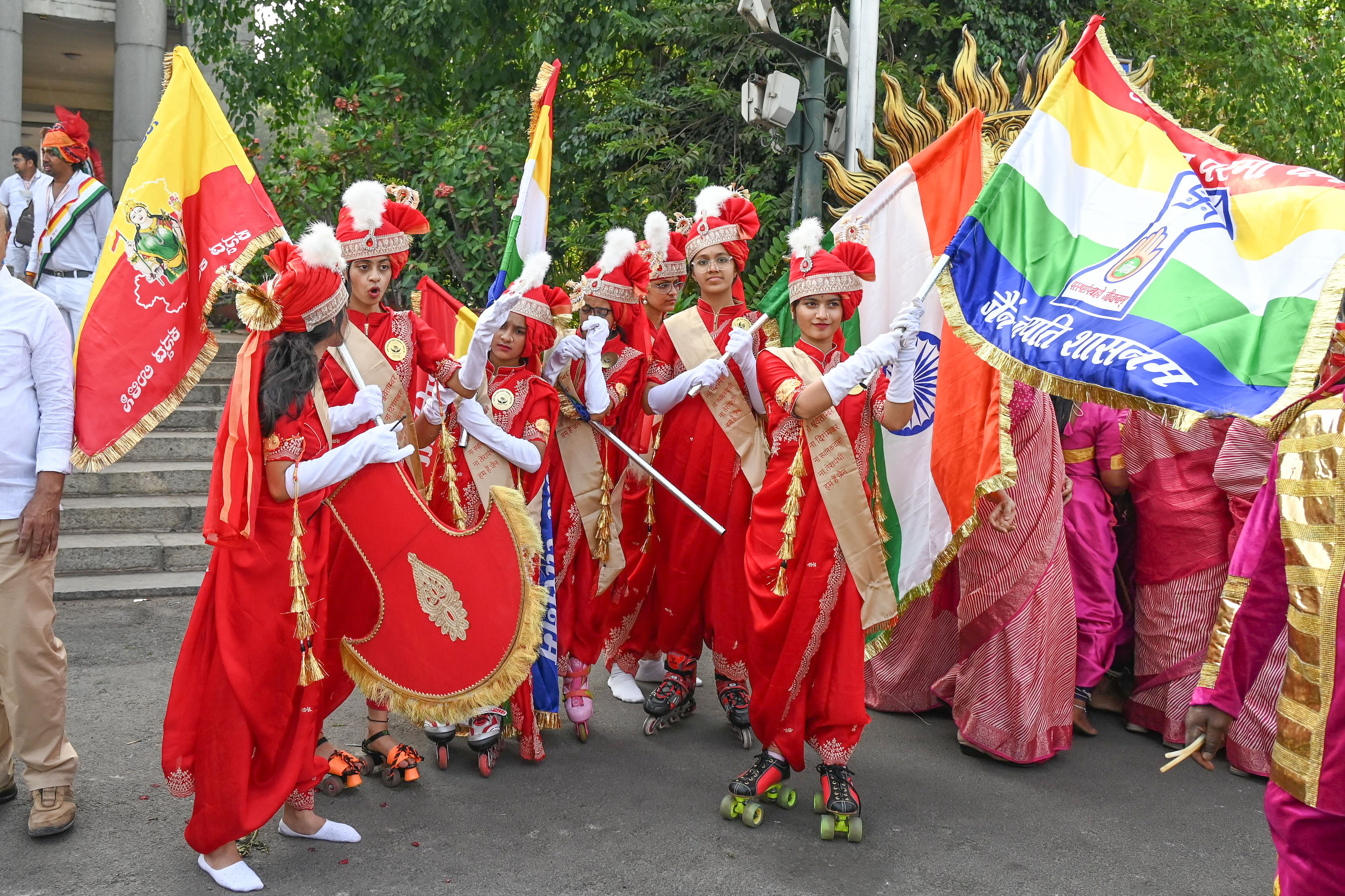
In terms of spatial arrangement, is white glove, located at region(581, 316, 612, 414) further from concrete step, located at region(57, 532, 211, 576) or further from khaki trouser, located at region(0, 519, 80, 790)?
concrete step, located at region(57, 532, 211, 576)

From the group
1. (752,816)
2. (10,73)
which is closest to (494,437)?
(752,816)

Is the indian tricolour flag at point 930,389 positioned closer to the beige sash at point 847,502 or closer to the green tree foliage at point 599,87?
the beige sash at point 847,502

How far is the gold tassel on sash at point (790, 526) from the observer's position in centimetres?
405

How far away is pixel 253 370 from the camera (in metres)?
3.35

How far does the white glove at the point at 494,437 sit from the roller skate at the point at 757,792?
1.47m

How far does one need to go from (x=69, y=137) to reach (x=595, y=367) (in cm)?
414

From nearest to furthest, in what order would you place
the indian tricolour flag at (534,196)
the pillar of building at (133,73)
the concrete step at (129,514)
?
the indian tricolour flag at (534,196)
the concrete step at (129,514)
the pillar of building at (133,73)

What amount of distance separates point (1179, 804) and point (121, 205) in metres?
4.61

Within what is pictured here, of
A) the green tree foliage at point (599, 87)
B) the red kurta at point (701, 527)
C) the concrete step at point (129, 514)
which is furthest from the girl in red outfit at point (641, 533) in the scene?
the green tree foliage at point (599, 87)

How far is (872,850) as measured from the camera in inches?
154

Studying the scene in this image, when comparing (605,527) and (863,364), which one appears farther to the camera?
(605,527)

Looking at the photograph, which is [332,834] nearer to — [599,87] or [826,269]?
[826,269]

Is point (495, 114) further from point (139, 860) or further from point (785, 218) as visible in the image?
point (139, 860)

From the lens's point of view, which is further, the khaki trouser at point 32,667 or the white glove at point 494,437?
the white glove at point 494,437
